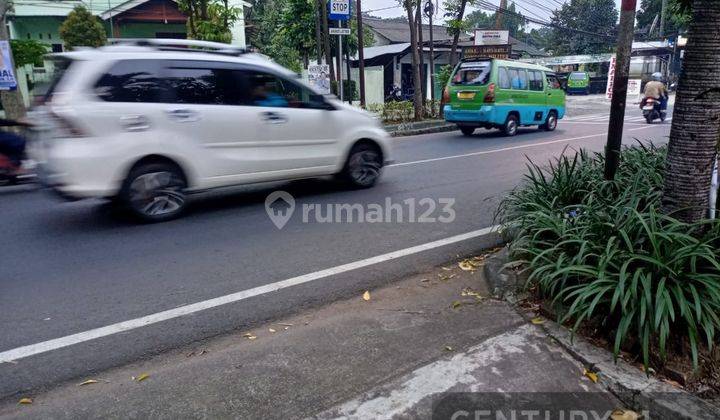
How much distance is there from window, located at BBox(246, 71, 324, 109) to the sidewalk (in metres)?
3.57

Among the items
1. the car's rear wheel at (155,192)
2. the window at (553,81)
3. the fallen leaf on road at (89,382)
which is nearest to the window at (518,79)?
the window at (553,81)

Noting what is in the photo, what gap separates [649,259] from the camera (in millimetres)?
3029

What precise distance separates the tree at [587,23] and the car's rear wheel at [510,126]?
41.4 meters

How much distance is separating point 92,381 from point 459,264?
2996mm

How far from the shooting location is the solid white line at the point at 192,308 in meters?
3.30

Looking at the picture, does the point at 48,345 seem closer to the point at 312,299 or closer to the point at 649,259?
the point at 312,299

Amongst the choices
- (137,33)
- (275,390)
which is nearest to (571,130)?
(275,390)

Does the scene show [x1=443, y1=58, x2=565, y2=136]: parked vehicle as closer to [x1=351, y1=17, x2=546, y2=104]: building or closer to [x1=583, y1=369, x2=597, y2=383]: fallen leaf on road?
[x1=351, y1=17, x2=546, y2=104]: building

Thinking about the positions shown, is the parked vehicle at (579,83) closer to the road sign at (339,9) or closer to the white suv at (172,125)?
the road sign at (339,9)

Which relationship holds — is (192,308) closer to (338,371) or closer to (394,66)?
(338,371)

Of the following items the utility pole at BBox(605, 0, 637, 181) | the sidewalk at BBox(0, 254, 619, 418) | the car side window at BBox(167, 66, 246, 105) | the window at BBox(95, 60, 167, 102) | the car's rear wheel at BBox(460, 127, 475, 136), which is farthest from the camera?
the car's rear wheel at BBox(460, 127, 475, 136)

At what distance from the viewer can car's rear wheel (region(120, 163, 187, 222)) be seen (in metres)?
5.77

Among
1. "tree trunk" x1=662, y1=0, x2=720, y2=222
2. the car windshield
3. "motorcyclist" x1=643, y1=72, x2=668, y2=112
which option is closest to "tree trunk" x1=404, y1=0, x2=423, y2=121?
the car windshield

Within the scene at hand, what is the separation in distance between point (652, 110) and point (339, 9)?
11.0 metres
